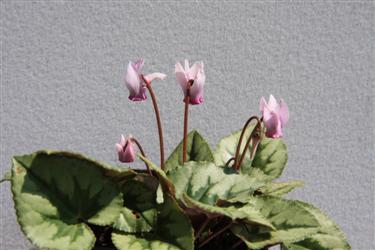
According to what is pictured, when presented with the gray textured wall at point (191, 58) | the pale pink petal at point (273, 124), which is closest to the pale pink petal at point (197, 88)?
the pale pink petal at point (273, 124)

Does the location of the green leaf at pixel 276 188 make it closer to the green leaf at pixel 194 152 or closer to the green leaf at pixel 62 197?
the green leaf at pixel 194 152

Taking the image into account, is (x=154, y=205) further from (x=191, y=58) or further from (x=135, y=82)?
(x=191, y=58)

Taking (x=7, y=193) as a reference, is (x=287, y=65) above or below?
above

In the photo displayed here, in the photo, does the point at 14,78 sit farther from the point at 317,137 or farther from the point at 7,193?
the point at 317,137

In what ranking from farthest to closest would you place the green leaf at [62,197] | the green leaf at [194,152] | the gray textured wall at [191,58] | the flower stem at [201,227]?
the gray textured wall at [191,58], the green leaf at [194,152], the flower stem at [201,227], the green leaf at [62,197]

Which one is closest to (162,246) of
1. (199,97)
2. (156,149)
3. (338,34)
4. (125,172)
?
(125,172)

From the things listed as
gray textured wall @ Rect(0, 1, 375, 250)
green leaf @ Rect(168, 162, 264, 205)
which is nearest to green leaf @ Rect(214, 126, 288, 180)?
green leaf @ Rect(168, 162, 264, 205)

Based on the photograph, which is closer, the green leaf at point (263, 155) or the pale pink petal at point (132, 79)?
the pale pink petal at point (132, 79)
